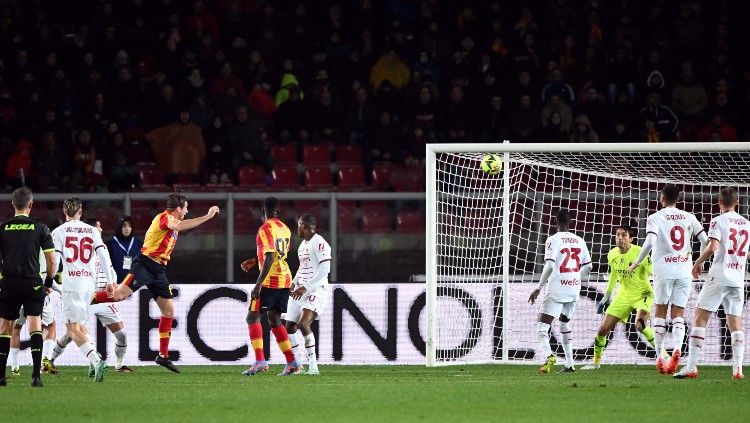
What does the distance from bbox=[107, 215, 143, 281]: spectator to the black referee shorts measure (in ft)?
11.6

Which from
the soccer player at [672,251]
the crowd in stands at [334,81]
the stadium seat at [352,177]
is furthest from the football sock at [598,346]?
the stadium seat at [352,177]

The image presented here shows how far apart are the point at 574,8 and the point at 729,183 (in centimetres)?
653

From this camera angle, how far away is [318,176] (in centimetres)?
1925

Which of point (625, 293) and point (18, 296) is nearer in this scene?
point (18, 296)

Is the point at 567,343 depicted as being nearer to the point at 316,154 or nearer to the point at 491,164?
the point at 491,164

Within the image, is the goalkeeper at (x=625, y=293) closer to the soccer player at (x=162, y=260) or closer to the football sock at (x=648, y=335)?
the football sock at (x=648, y=335)

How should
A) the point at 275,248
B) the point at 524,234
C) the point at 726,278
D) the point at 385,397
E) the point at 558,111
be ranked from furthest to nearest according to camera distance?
the point at 558,111
the point at 524,234
the point at 275,248
the point at 726,278
the point at 385,397

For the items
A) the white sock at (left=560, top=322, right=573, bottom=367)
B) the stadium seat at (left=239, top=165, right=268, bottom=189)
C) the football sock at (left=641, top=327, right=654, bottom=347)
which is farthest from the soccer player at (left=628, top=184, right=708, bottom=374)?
the stadium seat at (left=239, top=165, right=268, bottom=189)

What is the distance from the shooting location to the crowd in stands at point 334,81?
1959cm

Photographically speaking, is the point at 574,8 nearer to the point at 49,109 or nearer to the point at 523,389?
the point at 49,109

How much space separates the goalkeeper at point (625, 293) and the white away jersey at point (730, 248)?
2.04m

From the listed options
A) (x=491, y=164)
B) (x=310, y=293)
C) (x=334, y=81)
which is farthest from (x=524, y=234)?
(x=334, y=81)

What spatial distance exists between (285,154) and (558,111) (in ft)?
13.9

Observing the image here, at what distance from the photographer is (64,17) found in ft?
73.4
